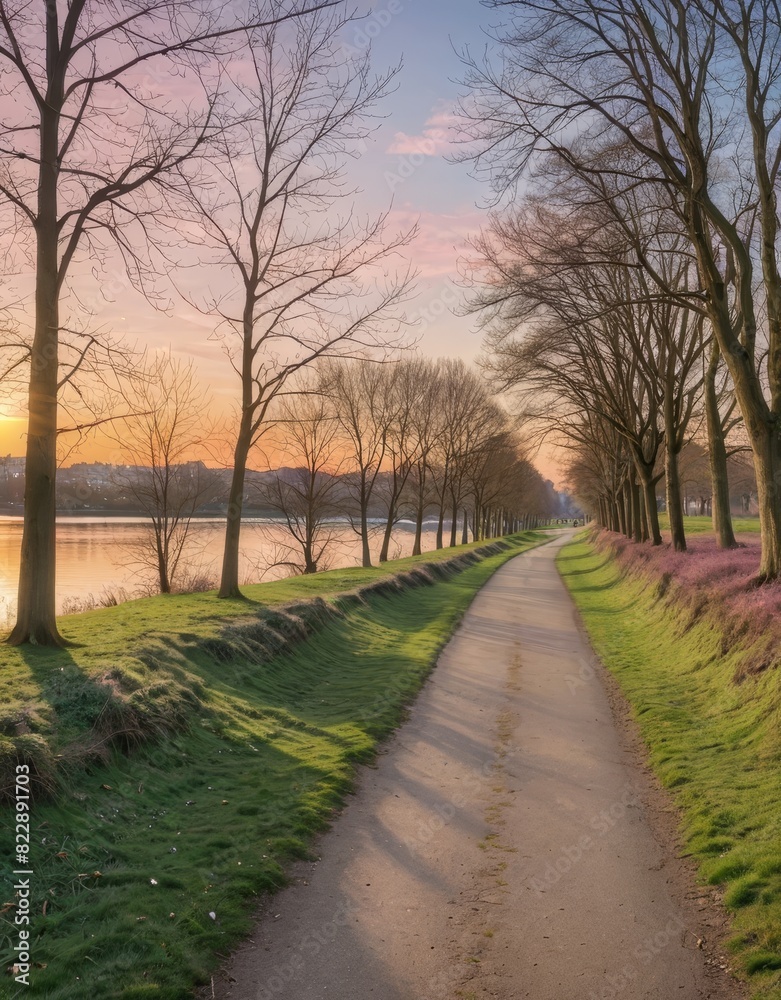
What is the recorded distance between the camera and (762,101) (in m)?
13.3

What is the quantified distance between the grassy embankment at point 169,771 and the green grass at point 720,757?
344 cm

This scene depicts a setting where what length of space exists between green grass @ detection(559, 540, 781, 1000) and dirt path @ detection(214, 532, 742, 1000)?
0.29m

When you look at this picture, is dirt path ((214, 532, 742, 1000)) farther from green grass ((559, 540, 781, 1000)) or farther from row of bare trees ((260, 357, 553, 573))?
row of bare trees ((260, 357, 553, 573))

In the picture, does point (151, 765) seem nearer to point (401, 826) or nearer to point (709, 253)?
point (401, 826)

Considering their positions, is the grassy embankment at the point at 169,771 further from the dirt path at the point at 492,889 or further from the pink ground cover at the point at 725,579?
the pink ground cover at the point at 725,579

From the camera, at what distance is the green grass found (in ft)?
17.1

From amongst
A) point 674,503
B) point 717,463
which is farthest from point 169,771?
point 674,503

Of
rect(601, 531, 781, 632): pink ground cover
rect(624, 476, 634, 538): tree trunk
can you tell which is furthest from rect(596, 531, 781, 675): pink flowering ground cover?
rect(624, 476, 634, 538): tree trunk

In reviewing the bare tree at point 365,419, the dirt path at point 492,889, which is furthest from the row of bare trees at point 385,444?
the dirt path at point 492,889

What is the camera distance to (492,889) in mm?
5746

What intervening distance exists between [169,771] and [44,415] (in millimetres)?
5884

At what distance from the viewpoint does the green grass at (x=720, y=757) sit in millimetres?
5206

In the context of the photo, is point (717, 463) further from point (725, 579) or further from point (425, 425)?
point (425, 425)

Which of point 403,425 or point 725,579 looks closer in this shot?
point 725,579
